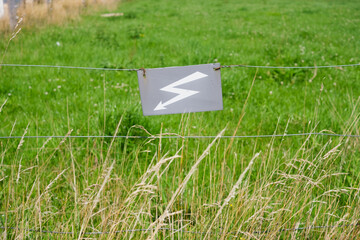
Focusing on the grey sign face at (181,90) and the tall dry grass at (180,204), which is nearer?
the tall dry grass at (180,204)

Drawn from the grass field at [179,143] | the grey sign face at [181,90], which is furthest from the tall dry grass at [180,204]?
the grey sign face at [181,90]

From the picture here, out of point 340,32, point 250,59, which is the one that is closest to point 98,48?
point 250,59

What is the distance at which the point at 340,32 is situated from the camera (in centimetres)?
895

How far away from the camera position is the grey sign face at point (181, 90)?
6.23 ft

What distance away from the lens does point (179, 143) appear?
3.01 m

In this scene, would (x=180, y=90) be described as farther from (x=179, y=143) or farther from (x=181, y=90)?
(x=179, y=143)

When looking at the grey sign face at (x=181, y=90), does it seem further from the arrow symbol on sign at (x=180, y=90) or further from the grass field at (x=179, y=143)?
the grass field at (x=179, y=143)

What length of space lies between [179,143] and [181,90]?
3.75 ft

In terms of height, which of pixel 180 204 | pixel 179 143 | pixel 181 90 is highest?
pixel 181 90

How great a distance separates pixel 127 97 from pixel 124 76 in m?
1.04

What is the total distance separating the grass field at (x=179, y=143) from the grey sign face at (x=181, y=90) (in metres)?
0.12

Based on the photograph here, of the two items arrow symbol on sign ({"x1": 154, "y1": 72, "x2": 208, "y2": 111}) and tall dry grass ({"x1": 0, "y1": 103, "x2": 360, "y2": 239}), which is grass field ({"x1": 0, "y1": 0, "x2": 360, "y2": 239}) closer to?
tall dry grass ({"x1": 0, "y1": 103, "x2": 360, "y2": 239})

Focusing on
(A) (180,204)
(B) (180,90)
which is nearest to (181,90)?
(B) (180,90)

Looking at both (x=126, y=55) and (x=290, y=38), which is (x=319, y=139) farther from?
(x=290, y=38)
